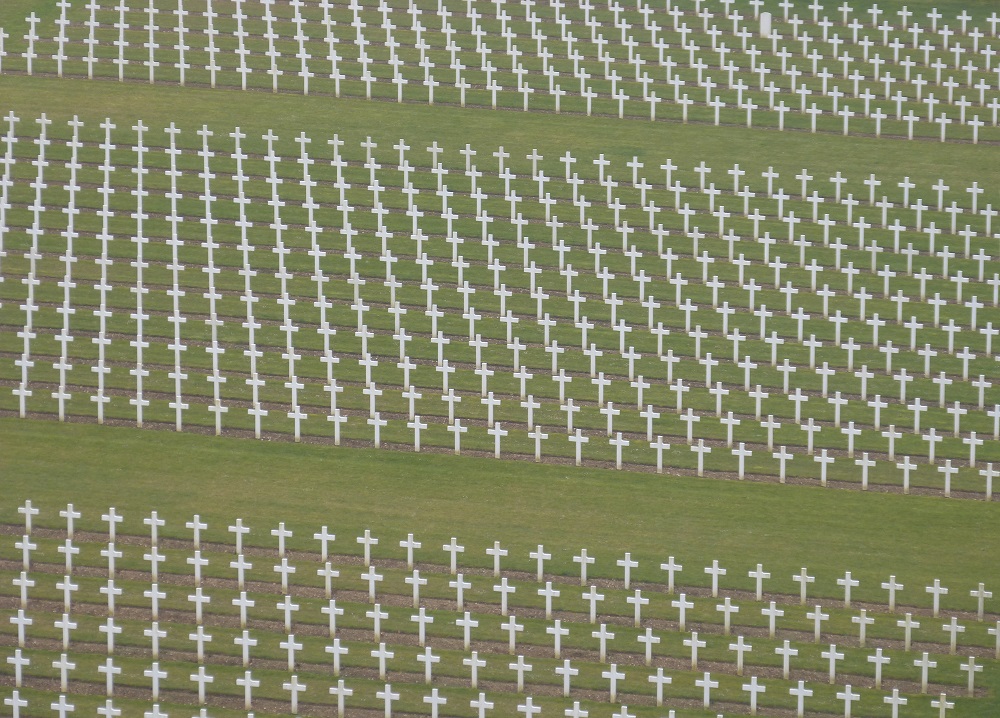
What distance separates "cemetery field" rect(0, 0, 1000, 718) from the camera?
38.8 m

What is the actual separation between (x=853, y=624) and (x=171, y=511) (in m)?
12.1

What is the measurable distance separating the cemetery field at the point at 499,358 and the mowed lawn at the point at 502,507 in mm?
80

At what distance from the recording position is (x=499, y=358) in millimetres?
46625

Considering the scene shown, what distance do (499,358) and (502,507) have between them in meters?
4.97

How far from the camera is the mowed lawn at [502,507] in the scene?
135ft

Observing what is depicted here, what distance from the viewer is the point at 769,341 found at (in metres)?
47.4

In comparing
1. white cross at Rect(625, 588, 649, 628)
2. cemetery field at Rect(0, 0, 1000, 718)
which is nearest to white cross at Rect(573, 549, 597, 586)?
cemetery field at Rect(0, 0, 1000, 718)

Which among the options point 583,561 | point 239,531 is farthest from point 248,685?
point 583,561

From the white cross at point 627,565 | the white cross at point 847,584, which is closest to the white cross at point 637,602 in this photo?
the white cross at point 627,565

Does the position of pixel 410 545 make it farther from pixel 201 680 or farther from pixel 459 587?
pixel 201 680

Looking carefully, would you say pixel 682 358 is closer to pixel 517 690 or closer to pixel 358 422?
pixel 358 422

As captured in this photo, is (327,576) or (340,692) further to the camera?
(327,576)

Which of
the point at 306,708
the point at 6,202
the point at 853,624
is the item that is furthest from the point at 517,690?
the point at 6,202

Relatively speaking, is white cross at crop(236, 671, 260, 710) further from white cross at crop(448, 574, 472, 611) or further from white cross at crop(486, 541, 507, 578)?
white cross at crop(486, 541, 507, 578)
